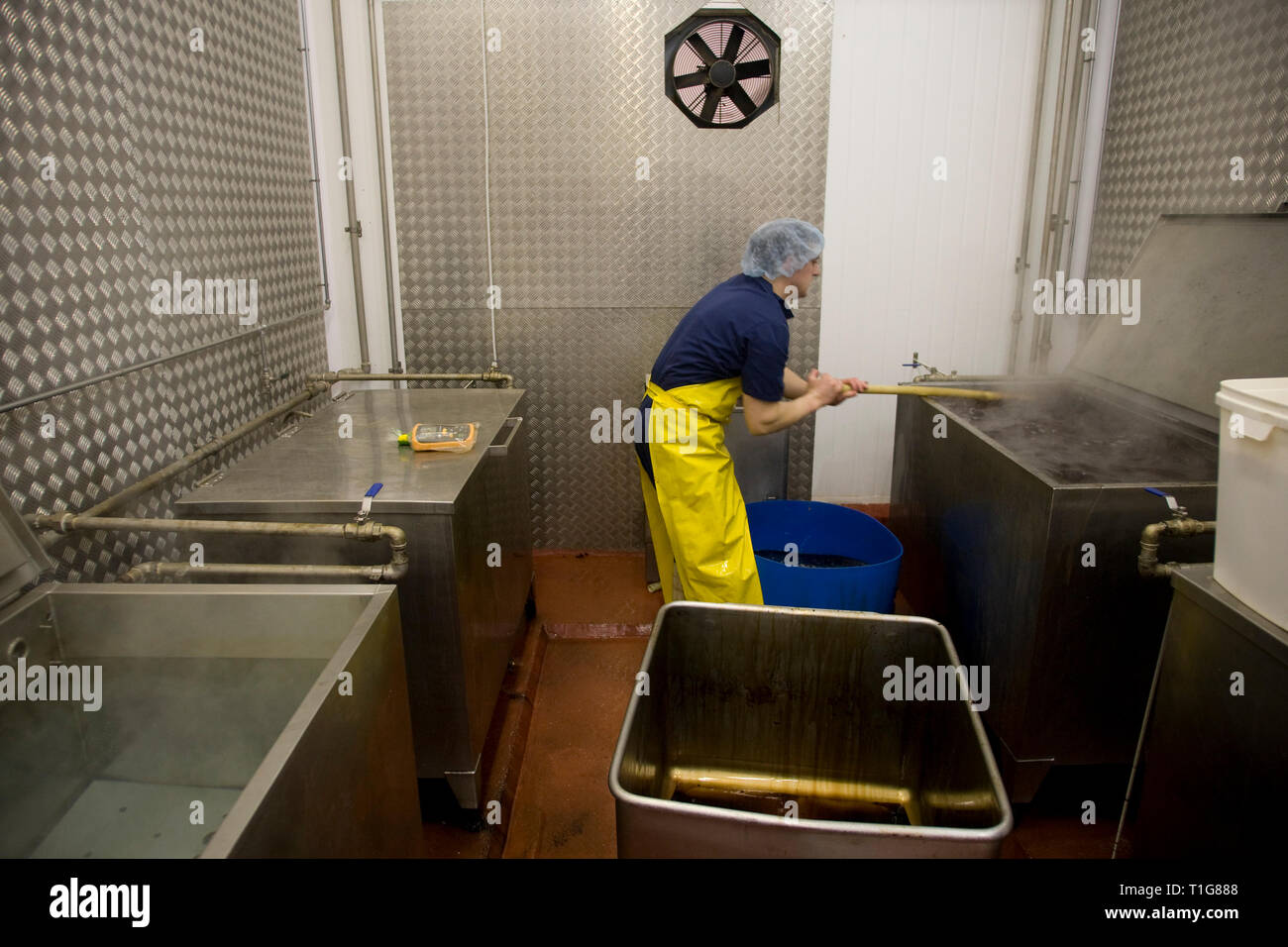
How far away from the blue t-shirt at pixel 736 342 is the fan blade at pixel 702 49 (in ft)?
4.40

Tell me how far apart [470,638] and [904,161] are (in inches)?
126

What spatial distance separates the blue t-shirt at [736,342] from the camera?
8.50 feet

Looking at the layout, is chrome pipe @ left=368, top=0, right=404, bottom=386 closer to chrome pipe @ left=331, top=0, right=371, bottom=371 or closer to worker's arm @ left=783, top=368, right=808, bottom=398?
chrome pipe @ left=331, top=0, right=371, bottom=371

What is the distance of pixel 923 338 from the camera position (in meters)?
4.22

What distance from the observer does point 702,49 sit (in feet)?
11.5

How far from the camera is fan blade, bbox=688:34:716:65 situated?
3.49 metres

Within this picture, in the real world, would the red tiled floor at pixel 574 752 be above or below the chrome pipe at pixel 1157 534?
below

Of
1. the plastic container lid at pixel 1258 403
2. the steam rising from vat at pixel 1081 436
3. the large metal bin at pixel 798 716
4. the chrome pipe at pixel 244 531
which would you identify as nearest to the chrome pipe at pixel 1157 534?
the steam rising from vat at pixel 1081 436

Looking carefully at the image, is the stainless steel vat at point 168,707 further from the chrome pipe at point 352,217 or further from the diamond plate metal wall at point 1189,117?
the diamond plate metal wall at point 1189,117

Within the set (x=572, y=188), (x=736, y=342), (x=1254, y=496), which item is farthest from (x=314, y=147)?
(x=1254, y=496)

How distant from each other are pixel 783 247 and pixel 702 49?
140 centimetres

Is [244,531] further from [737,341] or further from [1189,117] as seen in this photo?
[1189,117]

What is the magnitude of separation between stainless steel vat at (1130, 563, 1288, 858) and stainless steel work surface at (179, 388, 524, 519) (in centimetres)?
168
